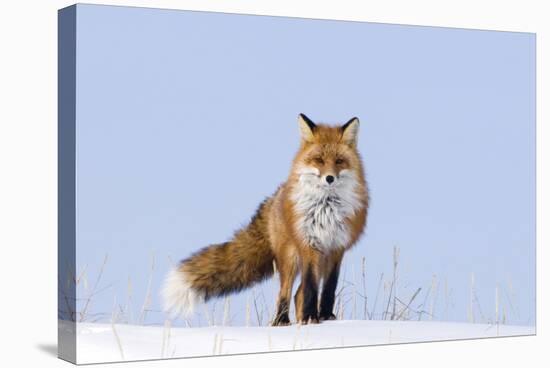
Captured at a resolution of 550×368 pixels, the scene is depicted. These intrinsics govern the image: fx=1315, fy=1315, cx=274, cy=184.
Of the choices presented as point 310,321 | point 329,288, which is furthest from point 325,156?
point 310,321

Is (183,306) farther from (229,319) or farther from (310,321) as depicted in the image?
(310,321)

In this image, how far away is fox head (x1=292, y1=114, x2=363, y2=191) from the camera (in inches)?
408

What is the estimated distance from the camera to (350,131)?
34.8ft

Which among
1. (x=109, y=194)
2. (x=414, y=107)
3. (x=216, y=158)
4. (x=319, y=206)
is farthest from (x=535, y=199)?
(x=109, y=194)

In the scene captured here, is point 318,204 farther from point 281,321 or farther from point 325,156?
point 281,321

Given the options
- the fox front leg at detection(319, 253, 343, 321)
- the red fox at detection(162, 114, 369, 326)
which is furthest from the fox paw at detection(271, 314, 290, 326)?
the fox front leg at detection(319, 253, 343, 321)

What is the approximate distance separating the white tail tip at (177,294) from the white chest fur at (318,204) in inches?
40.1

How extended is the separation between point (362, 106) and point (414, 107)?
1.83 ft

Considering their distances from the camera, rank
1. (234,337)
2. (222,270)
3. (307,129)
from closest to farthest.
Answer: (234,337) < (222,270) < (307,129)

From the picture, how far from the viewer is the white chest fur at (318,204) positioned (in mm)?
10383

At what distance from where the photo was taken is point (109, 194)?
9.66 meters

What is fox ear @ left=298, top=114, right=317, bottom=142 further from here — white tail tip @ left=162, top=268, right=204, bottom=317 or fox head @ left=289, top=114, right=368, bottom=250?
white tail tip @ left=162, top=268, right=204, bottom=317

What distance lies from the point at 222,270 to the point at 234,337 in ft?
1.90

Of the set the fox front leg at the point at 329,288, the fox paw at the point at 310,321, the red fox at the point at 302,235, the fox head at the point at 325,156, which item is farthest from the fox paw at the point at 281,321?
the fox head at the point at 325,156
